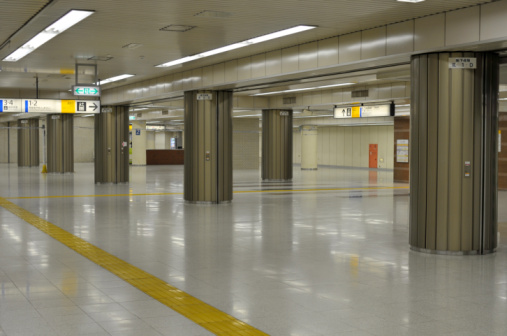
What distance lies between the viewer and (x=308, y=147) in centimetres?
4156

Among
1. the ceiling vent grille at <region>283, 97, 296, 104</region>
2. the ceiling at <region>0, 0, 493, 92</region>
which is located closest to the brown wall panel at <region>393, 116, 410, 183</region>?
the ceiling vent grille at <region>283, 97, 296, 104</region>

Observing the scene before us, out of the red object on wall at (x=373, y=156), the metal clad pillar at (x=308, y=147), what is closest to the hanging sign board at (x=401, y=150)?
the metal clad pillar at (x=308, y=147)

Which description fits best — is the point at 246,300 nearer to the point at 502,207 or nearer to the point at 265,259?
the point at 265,259

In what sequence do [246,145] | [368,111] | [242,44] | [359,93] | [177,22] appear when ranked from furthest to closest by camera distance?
[246,145], [368,111], [359,93], [242,44], [177,22]

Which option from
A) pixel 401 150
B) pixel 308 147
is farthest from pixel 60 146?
pixel 401 150

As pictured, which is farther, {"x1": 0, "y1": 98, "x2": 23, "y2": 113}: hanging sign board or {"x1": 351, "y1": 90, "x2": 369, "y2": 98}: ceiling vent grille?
{"x1": 351, "y1": 90, "x2": 369, "y2": 98}: ceiling vent grille

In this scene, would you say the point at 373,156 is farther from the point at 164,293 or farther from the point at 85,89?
the point at 164,293

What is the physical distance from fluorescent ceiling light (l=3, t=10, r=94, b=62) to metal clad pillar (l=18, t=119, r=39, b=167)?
2906 cm

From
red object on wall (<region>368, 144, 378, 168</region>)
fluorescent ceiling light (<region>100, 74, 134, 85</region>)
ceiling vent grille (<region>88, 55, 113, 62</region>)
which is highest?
fluorescent ceiling light (<region>100, 74, 134, 85</region>)

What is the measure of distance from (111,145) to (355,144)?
983 inches

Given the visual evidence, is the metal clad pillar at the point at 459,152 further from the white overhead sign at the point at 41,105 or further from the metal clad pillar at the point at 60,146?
the metal clad pillar at the point at 60,146

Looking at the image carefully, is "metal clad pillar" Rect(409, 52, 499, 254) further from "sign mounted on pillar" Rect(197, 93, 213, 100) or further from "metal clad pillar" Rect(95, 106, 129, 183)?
"metal clad pillar" Rect(95, 106, 129, 183)

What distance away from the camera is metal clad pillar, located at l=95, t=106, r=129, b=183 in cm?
2517

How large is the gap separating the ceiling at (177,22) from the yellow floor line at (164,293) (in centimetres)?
360
